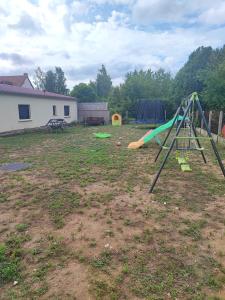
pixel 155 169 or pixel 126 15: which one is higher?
pixel 126 15

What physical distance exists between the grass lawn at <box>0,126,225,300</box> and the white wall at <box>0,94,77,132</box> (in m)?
8.40

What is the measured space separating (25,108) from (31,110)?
52 centimetres

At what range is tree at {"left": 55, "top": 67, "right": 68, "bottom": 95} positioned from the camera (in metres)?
44.0

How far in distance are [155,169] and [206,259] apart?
3.67m

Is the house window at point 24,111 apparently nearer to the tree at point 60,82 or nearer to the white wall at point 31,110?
the white wall at point 31,110

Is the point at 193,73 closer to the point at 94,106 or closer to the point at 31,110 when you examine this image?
the point at 94,106

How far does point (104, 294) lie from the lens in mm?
2076

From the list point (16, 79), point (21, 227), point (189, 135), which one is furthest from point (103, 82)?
Result: point (21, 227)

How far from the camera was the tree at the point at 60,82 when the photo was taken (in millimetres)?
44000

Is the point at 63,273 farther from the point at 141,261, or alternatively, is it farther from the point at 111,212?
the point at 111,212

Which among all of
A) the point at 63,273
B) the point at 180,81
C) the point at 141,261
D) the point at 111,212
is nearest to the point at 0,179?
the point at 111,212

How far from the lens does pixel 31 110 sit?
15.4 metres

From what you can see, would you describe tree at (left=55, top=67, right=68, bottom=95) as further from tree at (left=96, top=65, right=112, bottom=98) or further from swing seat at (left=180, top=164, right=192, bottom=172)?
swing seat at (left=180, top=164, right=192, bottom=172)

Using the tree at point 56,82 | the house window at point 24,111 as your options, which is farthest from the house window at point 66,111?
the tree at point 56,82
